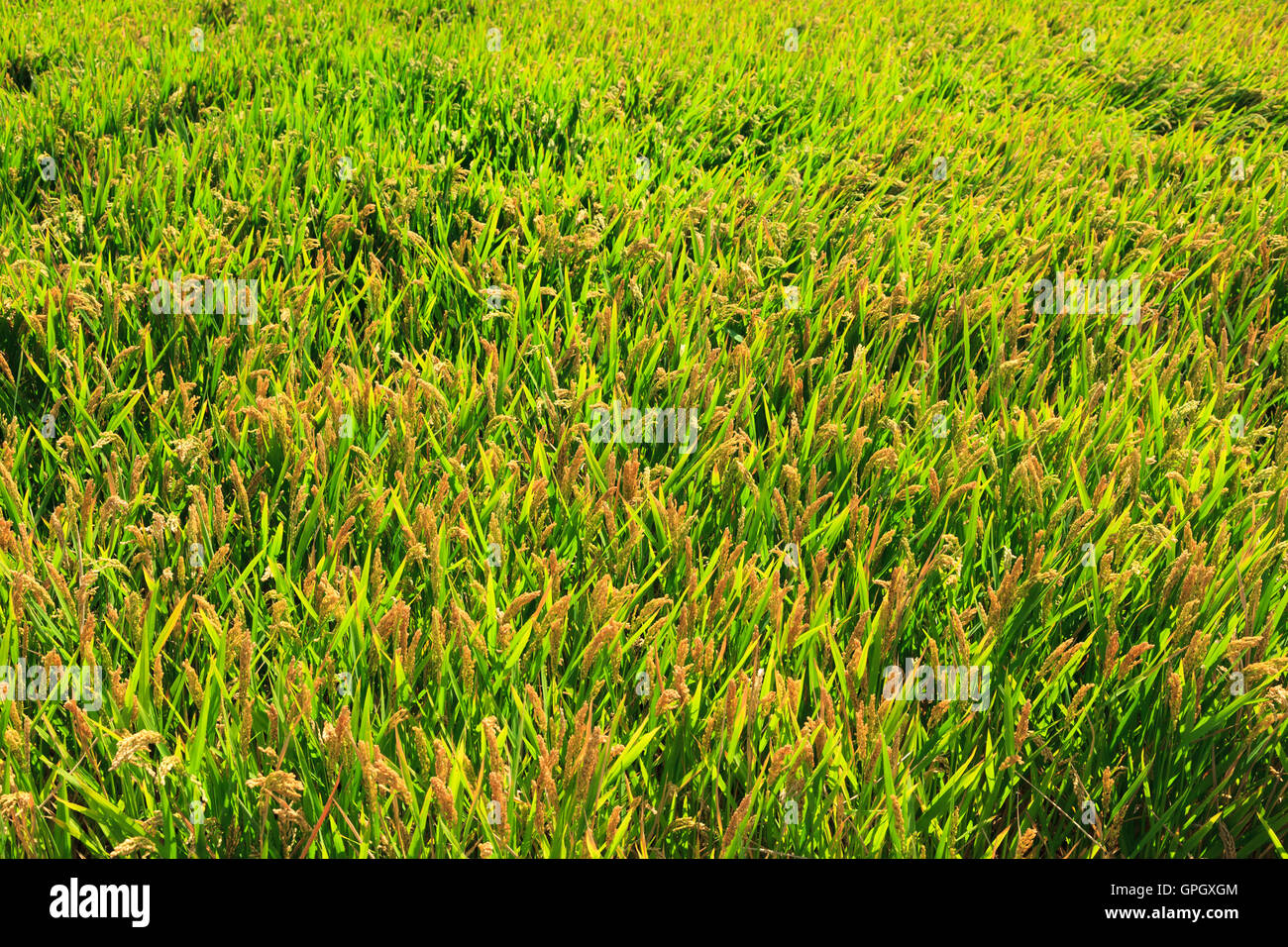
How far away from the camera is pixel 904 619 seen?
166cm

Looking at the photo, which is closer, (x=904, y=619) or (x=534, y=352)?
(x=904, y=619)

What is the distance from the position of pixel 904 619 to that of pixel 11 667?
1.52 m

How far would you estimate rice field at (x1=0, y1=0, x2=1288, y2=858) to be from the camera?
1.39 metres

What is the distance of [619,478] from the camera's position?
2018 millimetres

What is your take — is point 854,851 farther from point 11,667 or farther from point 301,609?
point 11,667

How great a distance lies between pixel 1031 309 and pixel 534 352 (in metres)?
1.54

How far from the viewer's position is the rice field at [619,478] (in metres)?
1.39

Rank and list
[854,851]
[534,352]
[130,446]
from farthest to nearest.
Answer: [534,352]
[130,446]
[854,851]

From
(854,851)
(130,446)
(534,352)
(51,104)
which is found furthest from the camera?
(51,104)

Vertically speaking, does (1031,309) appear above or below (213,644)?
above

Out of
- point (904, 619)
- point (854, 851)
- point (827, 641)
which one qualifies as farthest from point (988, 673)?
point (854, 851)
